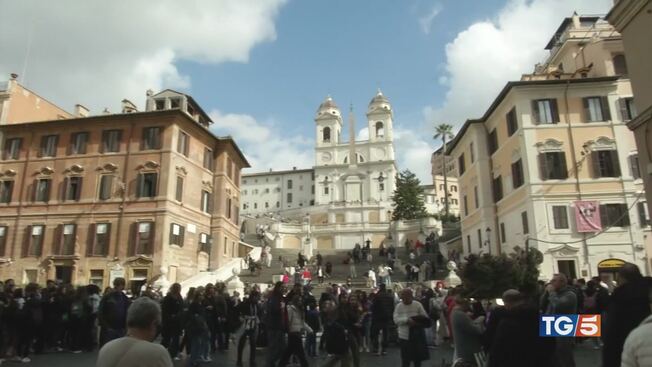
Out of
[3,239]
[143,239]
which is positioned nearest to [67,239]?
[3,239]

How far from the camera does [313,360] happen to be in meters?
11.7


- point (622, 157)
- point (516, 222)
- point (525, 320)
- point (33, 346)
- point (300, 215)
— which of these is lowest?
point (33, 346)

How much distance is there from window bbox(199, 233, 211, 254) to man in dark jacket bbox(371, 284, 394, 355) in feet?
74.0

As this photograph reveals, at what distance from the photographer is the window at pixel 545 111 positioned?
26.9m

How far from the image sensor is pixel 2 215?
31.6 metres

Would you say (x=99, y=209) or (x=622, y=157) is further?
(x=99, y=209)

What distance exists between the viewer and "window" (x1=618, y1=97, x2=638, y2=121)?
2639 centimetres

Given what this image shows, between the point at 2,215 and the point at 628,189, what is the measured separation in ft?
128

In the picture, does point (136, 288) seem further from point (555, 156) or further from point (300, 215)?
point (300, 215)

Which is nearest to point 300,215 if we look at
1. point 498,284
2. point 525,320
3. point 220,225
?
point 220,225

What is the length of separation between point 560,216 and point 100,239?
91.2 feet

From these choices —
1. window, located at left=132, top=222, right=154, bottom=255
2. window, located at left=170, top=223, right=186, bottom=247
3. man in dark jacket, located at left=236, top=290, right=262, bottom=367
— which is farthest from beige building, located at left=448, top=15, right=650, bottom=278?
window, located at left=132, top=222, right=154, bottom=255

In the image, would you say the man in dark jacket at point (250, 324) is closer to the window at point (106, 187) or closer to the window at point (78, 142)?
the window at point (106, 187)

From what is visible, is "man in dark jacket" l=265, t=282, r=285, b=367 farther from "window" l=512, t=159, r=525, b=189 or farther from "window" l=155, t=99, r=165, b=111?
"window" l=155, t=99, r=165, b=111
